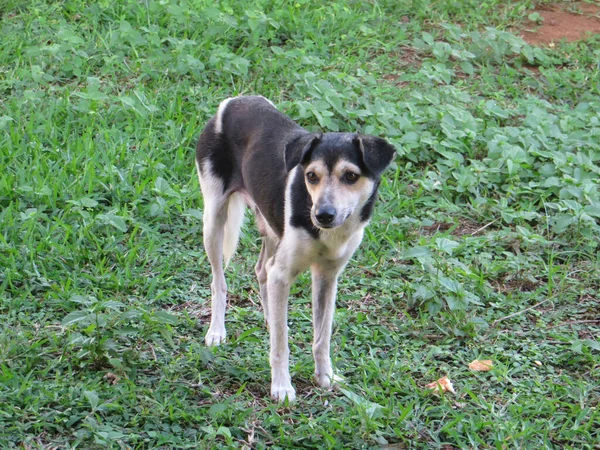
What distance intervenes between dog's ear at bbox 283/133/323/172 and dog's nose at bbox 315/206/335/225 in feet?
1.11

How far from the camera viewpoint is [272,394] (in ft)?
14.5

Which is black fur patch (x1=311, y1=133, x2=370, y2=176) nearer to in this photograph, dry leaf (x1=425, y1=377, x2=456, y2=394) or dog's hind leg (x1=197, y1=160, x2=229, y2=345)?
dog's hind leg (x1=197, y1=160, x2=229, y2=345)

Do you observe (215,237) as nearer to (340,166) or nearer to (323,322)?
(323,322)

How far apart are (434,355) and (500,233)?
61.7 inches

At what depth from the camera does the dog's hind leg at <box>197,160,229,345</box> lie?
501 centimetres

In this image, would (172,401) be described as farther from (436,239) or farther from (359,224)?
(436,239)

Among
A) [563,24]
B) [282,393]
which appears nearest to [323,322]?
[282,393]

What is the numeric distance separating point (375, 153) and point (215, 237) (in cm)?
134

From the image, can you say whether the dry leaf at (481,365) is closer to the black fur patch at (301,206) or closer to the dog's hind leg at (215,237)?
the black fur patch at (301,206)

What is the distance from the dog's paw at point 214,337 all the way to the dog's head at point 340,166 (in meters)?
1.21

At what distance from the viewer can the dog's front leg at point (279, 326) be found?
14.4 ft

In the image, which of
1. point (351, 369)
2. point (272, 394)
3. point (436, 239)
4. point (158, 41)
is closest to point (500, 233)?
point (436, 239)

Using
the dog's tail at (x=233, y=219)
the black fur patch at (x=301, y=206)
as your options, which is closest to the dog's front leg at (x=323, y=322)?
the black fur patch at (x=301, y=206)

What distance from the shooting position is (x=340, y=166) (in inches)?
163
